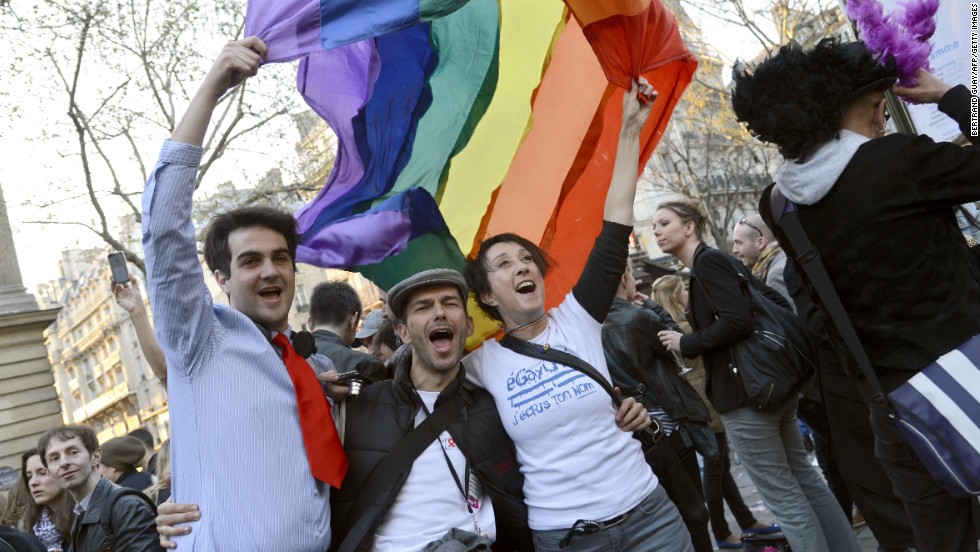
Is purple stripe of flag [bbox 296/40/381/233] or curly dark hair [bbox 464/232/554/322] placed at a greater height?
purple stripe of flag [bbox 296/40/381/233]

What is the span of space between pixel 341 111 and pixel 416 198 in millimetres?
515

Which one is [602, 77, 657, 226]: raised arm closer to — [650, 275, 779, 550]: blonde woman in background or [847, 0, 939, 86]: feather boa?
[847, 0, 939, 86]: feather boa

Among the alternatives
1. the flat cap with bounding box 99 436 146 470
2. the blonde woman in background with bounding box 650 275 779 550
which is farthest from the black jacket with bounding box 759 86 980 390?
the flat cap with bounding box 99 436 146 470

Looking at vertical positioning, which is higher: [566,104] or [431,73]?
[431,73]

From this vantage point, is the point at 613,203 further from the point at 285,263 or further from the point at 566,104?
the point at 285,263

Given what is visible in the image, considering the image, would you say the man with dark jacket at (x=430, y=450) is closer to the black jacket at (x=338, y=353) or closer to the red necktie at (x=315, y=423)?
the red necktie at (x=315, y=423)

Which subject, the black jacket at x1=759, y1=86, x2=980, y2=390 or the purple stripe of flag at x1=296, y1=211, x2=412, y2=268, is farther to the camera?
the purple stripe of flag at x1=296, y1=211, x2=412, y2=268

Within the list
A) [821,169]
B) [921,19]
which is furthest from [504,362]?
[921,19]

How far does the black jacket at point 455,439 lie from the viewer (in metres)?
2.84

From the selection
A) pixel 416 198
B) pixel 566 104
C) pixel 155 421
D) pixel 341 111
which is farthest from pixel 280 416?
pixel 155 421

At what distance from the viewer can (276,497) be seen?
95.7 inches

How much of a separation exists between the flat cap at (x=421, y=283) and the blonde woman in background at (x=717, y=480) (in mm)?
2294

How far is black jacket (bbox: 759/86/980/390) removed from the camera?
2523mm

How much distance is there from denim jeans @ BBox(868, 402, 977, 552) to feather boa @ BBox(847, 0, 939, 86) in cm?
120
